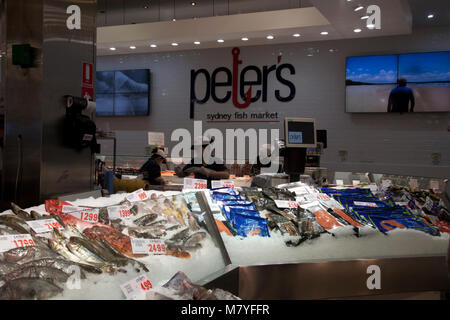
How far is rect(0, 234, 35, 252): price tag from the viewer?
59.3 inches

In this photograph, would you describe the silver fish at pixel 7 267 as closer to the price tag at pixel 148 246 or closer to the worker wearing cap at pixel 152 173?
the price tag at pixel 148 246

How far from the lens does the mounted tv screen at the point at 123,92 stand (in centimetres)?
991

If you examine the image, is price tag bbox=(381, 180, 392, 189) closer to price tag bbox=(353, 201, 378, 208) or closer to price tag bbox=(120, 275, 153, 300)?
price tag bbox=(353, 201, 378, 208)

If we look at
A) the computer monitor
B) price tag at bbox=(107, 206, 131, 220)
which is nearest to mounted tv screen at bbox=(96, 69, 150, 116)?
the computer monitor

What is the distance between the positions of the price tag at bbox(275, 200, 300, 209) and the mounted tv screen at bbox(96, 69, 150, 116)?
7.75 metres

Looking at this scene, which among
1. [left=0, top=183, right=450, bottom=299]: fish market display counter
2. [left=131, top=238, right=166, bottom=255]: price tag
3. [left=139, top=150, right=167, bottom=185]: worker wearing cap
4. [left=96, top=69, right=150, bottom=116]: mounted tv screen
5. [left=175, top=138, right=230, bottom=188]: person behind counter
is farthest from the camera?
[left=96, top=69, right=150, bottom=116]: mounted tv screen

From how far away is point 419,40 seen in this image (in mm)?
7867

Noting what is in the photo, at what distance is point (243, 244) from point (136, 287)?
2.91 ft

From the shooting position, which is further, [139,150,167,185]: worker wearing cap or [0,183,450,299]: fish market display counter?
[139,150,167,185]: worker wearing cap

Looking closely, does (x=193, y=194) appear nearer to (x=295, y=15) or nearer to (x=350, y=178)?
(x=350, y=178)

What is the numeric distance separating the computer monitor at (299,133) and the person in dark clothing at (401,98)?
15.9 ft

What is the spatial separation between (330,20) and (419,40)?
2.26 meters

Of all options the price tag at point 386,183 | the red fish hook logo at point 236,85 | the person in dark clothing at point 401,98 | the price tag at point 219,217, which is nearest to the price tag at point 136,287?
the price tag at point 219,217

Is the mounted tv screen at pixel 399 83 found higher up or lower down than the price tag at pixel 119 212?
higher up
